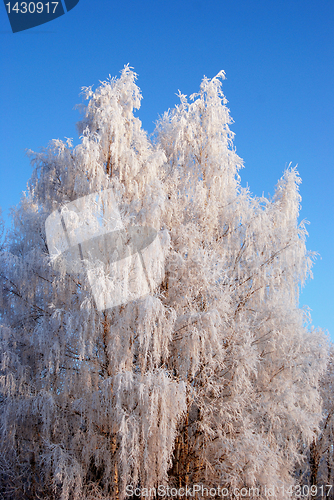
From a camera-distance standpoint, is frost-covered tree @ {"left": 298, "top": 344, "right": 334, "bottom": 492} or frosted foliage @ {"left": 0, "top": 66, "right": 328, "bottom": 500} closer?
frosted foliage @ {"left": 0, "top": 66, "right": 328, "bottom": 500}

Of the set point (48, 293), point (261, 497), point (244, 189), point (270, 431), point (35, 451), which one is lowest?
point (261, 497)

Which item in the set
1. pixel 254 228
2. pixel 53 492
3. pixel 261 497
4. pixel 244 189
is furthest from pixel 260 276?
pixel 53 492

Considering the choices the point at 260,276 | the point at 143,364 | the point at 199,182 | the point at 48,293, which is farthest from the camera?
the point at 199,182

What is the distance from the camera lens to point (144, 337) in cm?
686

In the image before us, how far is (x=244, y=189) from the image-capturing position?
32.8 ft

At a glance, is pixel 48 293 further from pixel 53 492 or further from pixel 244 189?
pixel 244 189

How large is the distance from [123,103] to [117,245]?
404cm

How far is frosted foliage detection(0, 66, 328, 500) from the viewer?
21.4 ft

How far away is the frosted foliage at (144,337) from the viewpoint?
6.53 meters

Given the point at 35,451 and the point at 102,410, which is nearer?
the point at 102,410

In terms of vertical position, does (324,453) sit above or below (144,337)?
below

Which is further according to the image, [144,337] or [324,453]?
[324,453]

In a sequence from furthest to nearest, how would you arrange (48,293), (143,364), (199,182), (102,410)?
(199,182) → (48,293) → (143,364) → (102,410)

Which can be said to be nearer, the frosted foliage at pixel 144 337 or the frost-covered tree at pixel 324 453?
the frosted foliage at pixel 144 337
